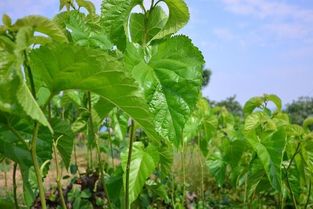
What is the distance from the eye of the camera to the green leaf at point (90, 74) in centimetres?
104

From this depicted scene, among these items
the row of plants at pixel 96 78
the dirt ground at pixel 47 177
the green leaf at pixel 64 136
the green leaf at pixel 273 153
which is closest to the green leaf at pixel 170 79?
the row of plants at pixel 96 78

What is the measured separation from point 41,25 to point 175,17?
1.55 ft

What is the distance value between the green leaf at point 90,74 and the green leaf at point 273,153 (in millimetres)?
1328

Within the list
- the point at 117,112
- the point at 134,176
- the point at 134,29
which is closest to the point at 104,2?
the point at 134,29

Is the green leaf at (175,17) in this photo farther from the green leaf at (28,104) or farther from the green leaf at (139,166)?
the green leaf at (139,166)

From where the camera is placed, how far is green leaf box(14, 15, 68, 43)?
973 millimetres

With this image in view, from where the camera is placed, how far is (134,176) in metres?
1.89

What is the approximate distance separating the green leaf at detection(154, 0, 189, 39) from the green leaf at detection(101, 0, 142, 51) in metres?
0.10

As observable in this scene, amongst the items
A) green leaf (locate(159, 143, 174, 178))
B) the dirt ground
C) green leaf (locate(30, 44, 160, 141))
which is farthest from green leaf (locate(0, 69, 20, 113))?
the dirt ground

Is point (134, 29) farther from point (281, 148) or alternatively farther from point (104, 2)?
point (281, 148)

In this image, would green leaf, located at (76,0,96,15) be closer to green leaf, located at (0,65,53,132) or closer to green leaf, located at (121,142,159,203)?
green leaf, located at (121,142,159,203)

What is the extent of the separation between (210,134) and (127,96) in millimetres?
2347

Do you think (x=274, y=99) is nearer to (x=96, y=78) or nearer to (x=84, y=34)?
(x=84, y=34)

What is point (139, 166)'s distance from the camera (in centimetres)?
197
